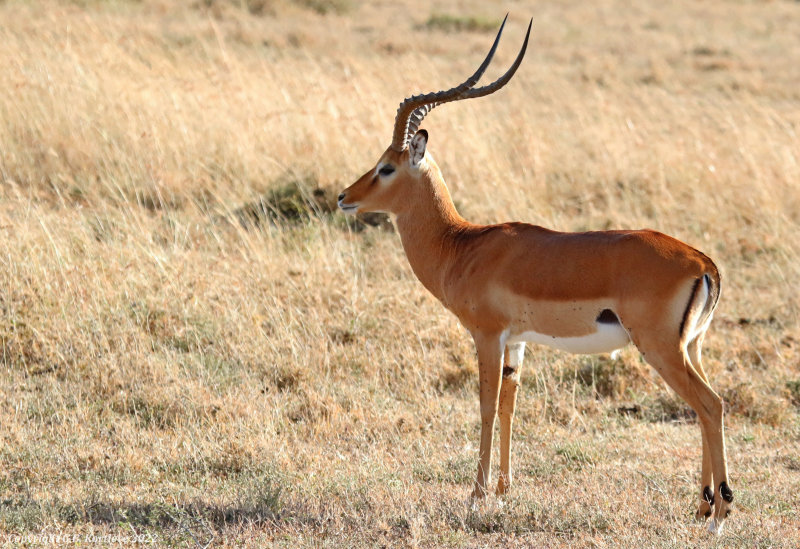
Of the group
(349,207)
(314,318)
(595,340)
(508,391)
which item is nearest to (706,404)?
(595,340)

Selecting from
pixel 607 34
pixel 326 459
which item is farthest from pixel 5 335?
pixel 607 34

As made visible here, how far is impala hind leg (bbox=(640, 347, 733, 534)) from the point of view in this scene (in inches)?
172

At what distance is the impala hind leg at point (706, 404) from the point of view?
438cm

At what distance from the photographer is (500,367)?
485cm

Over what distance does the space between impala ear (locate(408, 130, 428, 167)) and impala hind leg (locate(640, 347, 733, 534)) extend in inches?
64.2

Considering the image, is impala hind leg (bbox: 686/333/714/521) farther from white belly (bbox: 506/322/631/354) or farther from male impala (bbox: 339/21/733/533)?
white belly (bbox: 506/322/631/354)

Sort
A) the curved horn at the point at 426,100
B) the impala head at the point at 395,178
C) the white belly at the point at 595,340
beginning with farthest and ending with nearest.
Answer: the impala head at the point at 395,178
the curved horn at the point at 426,100
the white belly at the point at 595,340

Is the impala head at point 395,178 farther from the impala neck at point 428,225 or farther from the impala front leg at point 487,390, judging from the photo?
the impala front leg at point 487,390

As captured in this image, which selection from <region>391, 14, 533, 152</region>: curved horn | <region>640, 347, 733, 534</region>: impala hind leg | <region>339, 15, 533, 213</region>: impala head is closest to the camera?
<region>640, 347, 733, 534</region>: impala hind leg

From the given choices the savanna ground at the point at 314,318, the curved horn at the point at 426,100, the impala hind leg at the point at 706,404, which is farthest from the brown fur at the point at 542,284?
the savanna ground at the point at 314,318

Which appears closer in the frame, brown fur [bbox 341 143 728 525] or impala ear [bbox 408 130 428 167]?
brown fur [bbox 341 143 728 525]

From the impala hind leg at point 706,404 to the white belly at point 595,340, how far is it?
17cm

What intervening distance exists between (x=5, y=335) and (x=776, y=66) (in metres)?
15.1

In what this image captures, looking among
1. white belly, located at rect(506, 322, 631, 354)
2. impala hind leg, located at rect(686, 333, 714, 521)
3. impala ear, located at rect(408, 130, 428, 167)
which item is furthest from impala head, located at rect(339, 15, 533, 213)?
impala hind leg, located at rect(686, 333, 714, 521)
